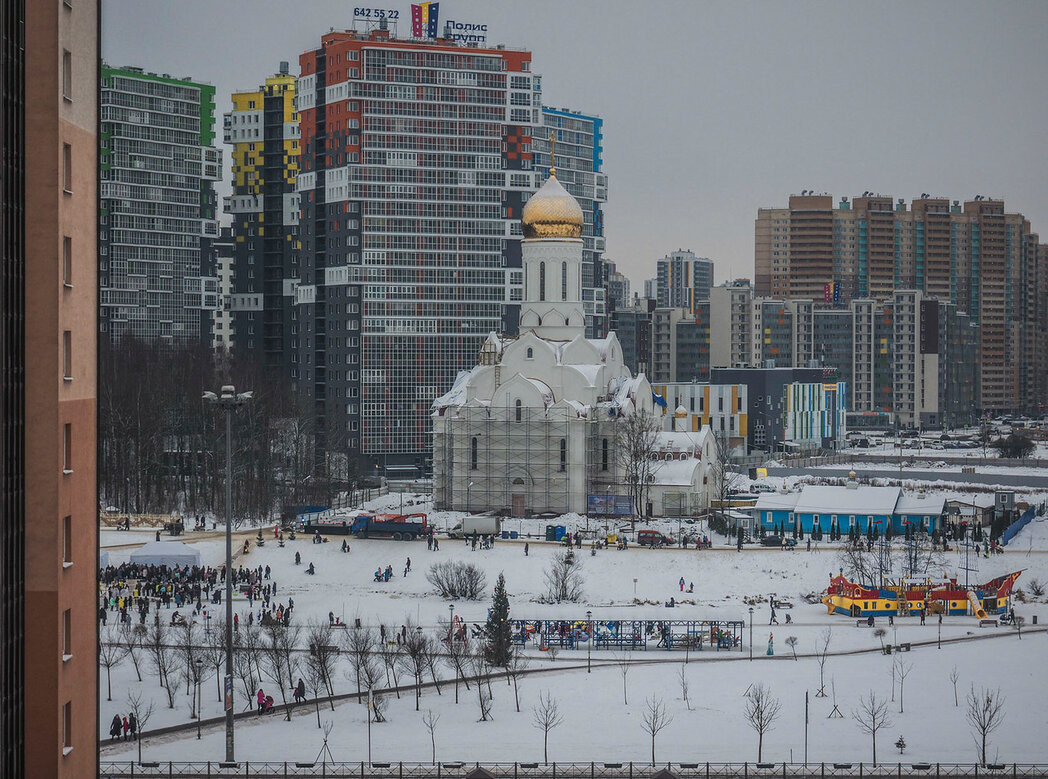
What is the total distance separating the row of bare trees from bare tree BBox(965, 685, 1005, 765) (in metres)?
41.8

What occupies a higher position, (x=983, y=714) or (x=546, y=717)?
(x=983, y=714)

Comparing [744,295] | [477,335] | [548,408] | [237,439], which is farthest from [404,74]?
[744,295]

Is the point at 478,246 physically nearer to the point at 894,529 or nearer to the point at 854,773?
the point at 894,529

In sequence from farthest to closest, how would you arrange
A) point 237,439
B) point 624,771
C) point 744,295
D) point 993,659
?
point 744,295
point 237,439
point 993,659
point 624,771

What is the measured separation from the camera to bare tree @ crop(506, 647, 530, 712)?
150 ft

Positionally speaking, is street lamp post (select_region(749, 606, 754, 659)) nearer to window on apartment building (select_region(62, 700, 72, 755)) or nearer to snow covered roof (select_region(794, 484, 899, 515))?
snow covered roof (select_region(794, 484, 899, 515))

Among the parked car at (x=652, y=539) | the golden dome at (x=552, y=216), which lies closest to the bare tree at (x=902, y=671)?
the parked car at (x=652, y=539)

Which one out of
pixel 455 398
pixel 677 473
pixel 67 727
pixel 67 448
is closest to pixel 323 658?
pixel 67 727

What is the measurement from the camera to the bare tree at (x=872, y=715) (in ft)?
137

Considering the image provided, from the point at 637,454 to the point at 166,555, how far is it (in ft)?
79.4

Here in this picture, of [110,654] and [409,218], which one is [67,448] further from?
[409,218]

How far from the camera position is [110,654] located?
50406mm

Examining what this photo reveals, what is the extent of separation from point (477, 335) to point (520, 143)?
42.5 feet

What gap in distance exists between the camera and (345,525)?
2876 inches
